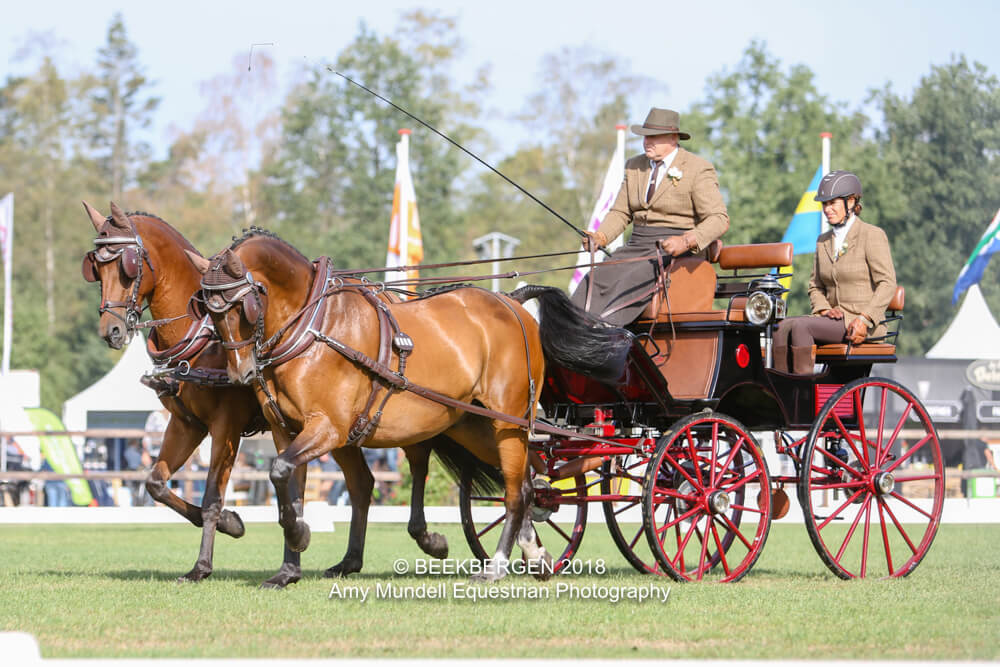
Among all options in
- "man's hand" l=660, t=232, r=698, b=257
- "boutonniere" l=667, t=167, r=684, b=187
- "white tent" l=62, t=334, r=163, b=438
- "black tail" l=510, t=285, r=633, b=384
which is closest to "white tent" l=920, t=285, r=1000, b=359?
"white tent" l=62, t=334, r=163, b=438

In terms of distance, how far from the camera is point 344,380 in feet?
25.3

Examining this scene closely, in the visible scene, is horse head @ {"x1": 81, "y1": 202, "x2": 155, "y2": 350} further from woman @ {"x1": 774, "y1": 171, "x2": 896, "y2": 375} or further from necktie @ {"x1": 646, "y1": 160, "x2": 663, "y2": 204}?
woman @ {"x1": 774, "y1": 171, "x2": 896, "y2": 375}

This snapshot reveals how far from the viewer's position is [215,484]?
871 centimetres

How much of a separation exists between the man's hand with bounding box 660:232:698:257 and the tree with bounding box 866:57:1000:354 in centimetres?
3717

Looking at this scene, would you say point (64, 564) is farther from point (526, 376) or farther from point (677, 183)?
point (677, 183)

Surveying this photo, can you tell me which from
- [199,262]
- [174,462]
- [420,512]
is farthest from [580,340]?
[174,462]

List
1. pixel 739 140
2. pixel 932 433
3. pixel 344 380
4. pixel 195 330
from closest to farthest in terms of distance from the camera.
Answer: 1. pixel 344 380
2. pixel 195 330
3. pixel 932 433
4. pixel 739 140

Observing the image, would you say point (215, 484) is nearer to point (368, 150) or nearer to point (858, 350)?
point (858, 350)

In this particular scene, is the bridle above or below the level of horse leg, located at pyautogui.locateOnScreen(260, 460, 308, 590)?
above

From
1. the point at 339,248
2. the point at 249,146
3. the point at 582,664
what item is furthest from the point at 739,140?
the point at 582,664

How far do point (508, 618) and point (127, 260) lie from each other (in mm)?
3422

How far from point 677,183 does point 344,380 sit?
2.83 meters

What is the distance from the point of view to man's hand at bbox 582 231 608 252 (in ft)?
29.0

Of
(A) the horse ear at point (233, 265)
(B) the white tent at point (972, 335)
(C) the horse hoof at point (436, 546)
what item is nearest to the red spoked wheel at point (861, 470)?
(C) the horse hoof at point (436, 546)
